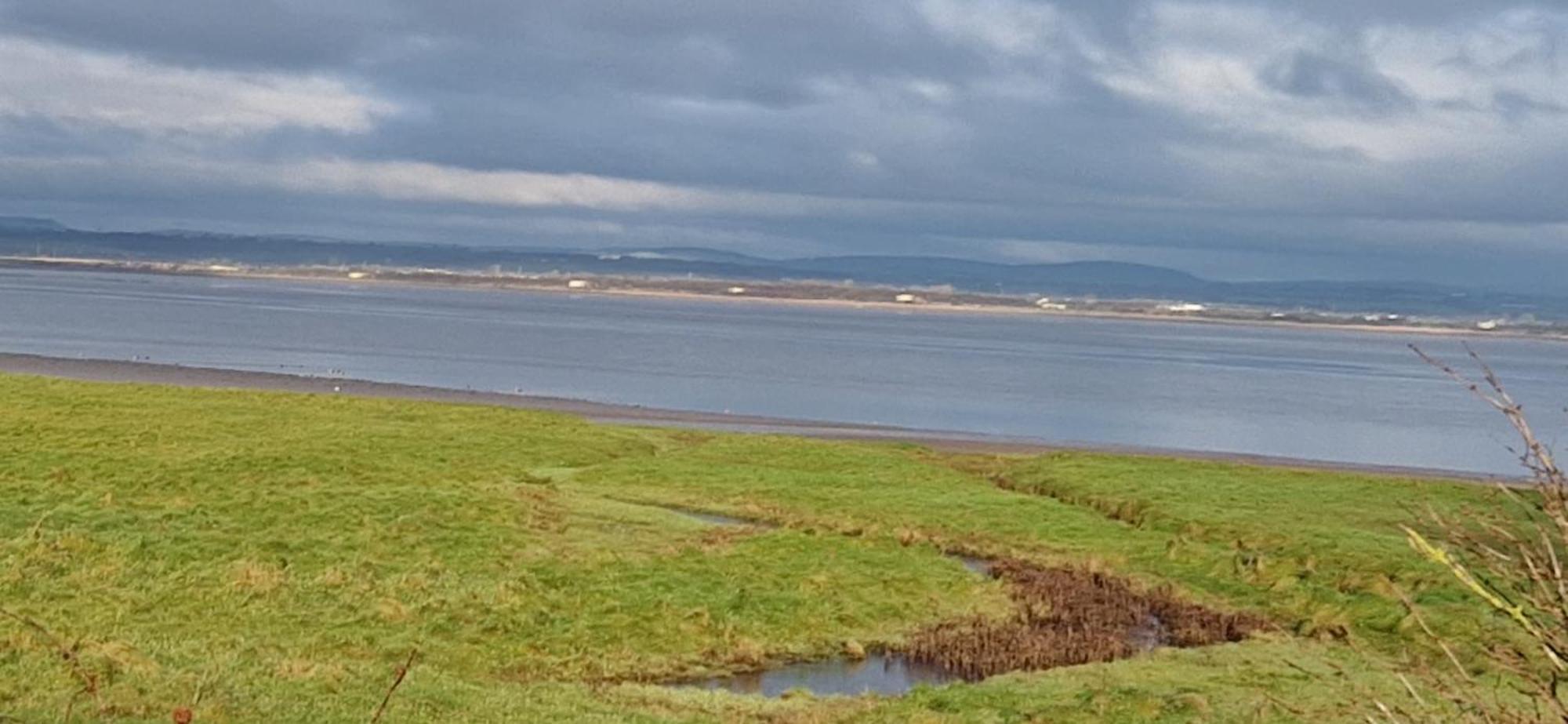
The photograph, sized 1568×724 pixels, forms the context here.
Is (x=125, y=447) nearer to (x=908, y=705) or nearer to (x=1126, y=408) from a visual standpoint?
(x=908, y=705)

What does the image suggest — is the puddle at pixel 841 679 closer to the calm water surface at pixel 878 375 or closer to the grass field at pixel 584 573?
the grass field at pixel 584 573

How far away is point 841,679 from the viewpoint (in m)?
22.2

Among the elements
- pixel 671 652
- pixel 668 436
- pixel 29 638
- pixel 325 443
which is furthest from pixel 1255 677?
pixel 668 436

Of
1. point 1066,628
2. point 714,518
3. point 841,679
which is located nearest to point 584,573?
point 841,679

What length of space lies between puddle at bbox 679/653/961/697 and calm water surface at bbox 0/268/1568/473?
35367 millimetres

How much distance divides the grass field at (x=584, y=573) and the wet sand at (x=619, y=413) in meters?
20.6

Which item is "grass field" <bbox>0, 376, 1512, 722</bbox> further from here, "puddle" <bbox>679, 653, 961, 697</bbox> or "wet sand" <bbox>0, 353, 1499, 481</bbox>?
"wet sand" <bbox>0, 353, 1499, 481</bbox>

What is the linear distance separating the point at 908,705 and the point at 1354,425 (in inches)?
3107

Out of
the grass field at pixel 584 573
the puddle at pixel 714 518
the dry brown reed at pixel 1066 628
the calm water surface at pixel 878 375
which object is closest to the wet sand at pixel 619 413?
the calm water surface at pixel 878 375

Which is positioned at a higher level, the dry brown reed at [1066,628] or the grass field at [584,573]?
the grass field at [584,573]

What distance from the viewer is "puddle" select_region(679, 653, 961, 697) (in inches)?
841

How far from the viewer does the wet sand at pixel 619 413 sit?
66562 millimetres

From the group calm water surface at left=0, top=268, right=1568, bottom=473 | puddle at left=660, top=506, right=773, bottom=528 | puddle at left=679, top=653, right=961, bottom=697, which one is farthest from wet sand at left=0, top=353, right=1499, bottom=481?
puddle at left=679, top=653, right=961, bottom=697

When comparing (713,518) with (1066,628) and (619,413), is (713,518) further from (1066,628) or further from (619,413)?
(619,413)
